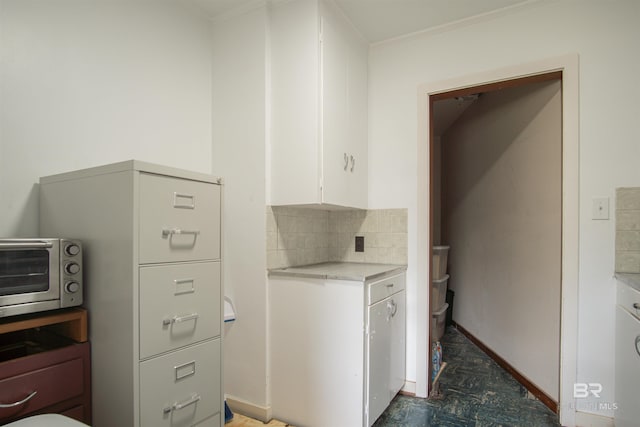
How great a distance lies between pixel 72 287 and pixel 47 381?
312 mm

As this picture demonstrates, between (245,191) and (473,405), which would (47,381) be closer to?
(245,191)

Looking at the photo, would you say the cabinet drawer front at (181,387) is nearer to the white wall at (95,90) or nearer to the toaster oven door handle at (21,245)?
the toaster oven door handle at (21,245)

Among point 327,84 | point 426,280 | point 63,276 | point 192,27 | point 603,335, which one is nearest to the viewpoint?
point 63,276

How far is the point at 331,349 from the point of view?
5.98 feet

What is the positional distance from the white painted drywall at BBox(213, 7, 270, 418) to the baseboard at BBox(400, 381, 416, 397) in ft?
3.04

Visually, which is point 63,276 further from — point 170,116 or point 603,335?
point 603,335

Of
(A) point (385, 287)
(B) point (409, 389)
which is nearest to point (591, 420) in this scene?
(B) point (409, 389)

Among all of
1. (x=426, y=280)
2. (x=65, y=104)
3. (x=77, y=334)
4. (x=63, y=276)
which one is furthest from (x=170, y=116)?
(x=426, y=280)

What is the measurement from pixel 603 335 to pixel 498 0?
196cm

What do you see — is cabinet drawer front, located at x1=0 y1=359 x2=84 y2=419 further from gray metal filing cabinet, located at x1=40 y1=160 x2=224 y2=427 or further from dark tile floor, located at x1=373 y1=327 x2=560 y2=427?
dark tile floor, located at x1=373 y1=327 x2=560 y2=427

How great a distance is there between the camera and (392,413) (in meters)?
2.09

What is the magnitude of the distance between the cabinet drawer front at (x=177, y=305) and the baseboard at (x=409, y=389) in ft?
4.77

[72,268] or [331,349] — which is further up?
[72,268]

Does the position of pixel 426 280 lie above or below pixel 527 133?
below
